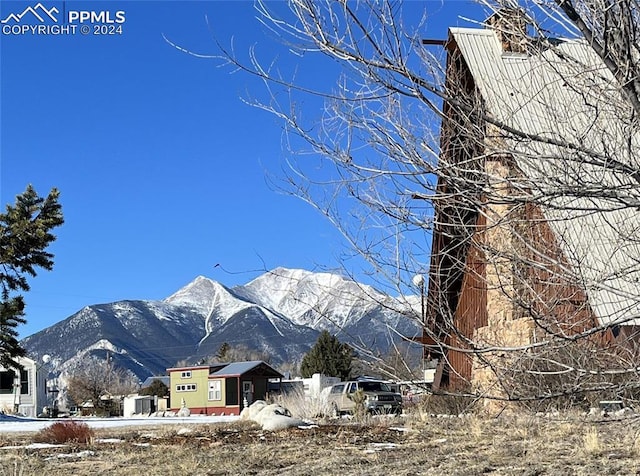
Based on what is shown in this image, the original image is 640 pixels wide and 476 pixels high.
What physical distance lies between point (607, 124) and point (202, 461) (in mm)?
7334

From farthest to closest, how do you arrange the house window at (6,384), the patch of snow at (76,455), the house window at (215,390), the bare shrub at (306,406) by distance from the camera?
the house window at (6,384) → the house window at (215,390) → the bare shrub at (306,406) → the patch of snow at (76,455)

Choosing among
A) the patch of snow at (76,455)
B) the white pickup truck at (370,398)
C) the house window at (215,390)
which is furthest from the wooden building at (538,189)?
the house window at (215,390)

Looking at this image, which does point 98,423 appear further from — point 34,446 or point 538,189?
point 538,189

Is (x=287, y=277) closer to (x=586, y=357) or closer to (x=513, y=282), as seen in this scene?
(x=513, y=282)

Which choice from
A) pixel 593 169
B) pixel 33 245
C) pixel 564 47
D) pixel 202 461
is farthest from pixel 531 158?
pixel 33 245

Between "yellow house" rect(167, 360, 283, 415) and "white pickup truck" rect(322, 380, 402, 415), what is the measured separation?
21.0m

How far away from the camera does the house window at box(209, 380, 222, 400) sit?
54.7 m

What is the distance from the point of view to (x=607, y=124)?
14.9 ft

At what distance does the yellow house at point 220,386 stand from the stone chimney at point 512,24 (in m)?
48.4

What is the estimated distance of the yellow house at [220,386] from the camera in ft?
176

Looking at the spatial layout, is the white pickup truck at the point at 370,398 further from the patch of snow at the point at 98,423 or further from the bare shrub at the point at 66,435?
the bare shrub at the point at 66,435

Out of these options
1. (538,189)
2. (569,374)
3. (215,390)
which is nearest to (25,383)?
(215,390)

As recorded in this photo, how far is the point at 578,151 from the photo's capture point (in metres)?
4.12

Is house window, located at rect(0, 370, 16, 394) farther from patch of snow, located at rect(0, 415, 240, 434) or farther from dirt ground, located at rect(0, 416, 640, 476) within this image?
dirt ground, located at rect(0, 416, 640, 476)
